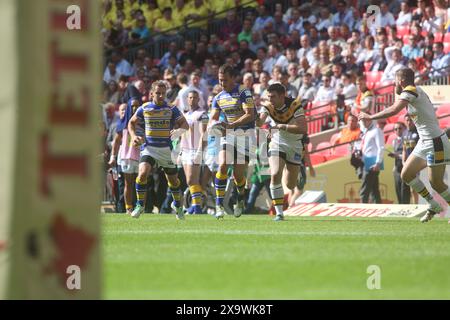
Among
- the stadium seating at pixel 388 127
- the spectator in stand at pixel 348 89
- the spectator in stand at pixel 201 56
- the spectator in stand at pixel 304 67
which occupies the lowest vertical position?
the stadium seating at pixel 388 127

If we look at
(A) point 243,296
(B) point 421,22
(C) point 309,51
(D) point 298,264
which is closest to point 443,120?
(B) point 421,22

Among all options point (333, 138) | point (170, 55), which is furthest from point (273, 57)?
point (333, 138)

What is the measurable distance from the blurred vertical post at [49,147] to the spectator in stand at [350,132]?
807 inches

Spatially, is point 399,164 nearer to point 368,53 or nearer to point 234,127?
point 368,53

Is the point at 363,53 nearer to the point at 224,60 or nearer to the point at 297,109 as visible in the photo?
the point at 224,60

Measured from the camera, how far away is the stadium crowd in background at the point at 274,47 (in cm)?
2720

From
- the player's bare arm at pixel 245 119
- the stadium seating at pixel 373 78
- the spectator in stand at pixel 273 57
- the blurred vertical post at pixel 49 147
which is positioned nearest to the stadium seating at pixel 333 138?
the stadium seating at pixel 373 78

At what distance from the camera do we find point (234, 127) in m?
20.8

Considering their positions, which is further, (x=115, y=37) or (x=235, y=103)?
(x=115, y=37)

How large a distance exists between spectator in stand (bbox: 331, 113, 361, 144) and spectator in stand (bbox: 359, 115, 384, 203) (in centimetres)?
106

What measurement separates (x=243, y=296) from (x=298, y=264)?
7.75 feet

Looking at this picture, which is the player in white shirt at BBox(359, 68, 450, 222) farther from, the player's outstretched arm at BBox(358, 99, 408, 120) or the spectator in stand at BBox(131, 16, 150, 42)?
the spectator in stand at BBox(131, 16, 150, 42)

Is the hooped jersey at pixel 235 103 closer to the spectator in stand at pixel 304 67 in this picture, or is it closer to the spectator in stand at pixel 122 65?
the spectator in stand at pixel 304 67

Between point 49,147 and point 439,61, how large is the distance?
22570mm
